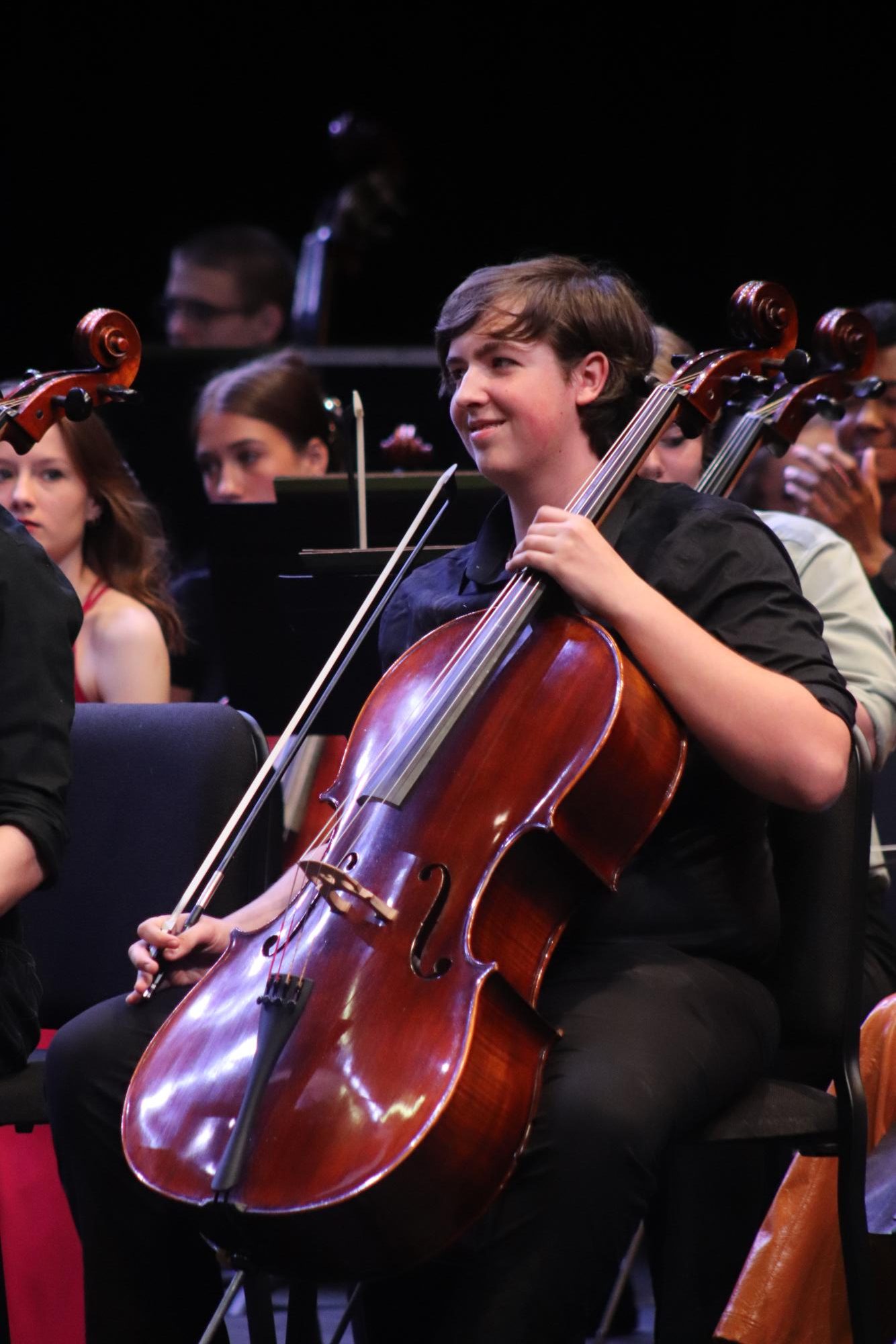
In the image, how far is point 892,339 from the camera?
2871mm

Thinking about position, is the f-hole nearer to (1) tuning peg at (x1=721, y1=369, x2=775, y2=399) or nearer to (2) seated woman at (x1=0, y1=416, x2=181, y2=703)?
(1) tuning peg at (x1=721, y1=369, x2=775, y2=399)

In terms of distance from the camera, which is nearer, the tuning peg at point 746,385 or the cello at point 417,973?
the cello at point 417,973

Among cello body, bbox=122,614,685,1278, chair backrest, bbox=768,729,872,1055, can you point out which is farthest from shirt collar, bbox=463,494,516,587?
chair backrest, bbox=768,729,872,1055

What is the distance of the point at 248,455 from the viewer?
3.04 m

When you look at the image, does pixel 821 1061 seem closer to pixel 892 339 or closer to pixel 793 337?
pixel 793 337

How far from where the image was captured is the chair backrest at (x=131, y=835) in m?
1.83

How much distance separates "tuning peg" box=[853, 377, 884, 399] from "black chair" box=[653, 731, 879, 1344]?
1.86 ft

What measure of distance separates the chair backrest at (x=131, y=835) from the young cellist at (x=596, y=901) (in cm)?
20

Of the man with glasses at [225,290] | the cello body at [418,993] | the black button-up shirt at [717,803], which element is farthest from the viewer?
the man with glasses at [225,290]

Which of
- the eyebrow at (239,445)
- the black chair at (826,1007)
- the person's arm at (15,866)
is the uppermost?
the person's arm at (15,866)

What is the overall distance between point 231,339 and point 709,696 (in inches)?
113

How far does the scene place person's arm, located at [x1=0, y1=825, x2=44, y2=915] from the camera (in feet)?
5.20

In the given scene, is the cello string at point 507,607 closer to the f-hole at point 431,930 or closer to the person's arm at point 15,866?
the f-hole at point 431,930

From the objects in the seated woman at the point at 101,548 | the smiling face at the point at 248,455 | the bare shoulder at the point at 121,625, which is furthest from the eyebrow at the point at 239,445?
the bare shoulder at the point at 121,625
